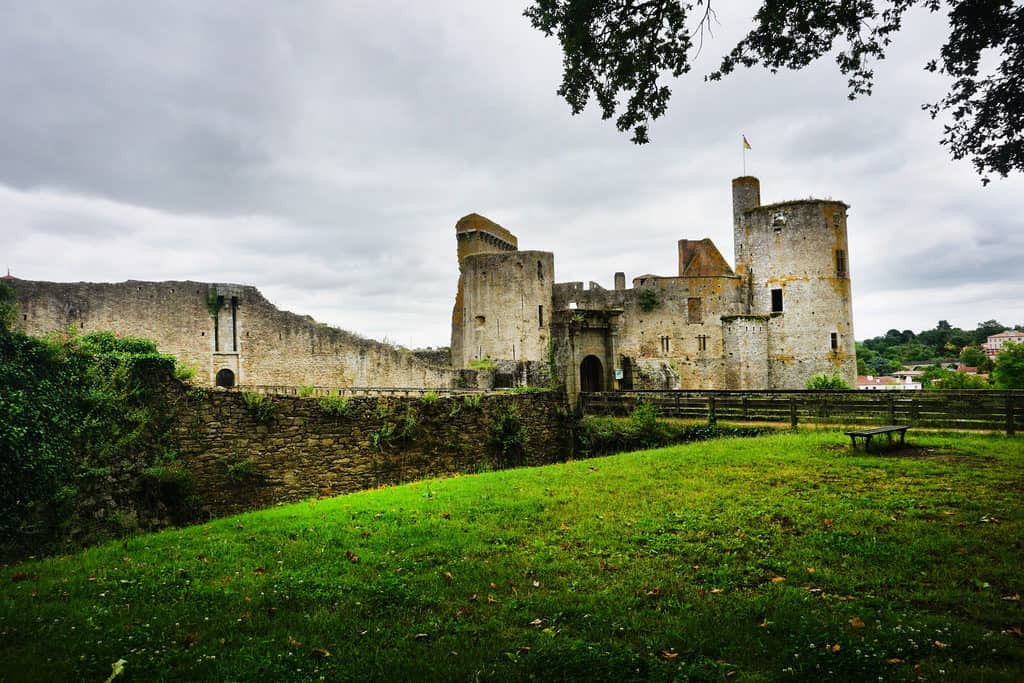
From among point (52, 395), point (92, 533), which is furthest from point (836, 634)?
point (52, 395)

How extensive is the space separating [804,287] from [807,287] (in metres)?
0.16

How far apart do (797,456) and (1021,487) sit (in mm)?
3762

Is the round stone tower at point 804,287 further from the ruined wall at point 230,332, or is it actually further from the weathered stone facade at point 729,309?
the ruined wall at point 230,332

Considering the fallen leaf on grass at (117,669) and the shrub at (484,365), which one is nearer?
the fallen leaf on grass at (117,669)

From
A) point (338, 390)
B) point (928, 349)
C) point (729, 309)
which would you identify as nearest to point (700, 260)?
point (729, 309)

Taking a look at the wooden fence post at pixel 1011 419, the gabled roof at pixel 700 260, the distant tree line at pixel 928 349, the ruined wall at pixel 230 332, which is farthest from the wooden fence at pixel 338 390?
the distant tree line at pixel 928 349

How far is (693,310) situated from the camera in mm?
38031

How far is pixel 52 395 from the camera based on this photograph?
9383 mm

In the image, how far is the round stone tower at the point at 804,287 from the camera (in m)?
33.8

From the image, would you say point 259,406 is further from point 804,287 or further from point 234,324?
point 804,287

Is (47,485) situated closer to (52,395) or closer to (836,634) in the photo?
(52,395)

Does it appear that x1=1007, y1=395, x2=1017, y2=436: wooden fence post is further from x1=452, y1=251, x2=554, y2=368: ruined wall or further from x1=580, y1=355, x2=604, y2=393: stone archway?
x1=452, y1=251, x2=554, y2=368: ruined wall

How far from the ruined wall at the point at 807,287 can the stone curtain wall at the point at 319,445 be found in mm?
24436

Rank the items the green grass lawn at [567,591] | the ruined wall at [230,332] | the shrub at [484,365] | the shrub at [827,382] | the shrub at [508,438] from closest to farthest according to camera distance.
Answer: the green grass lawn at [567,591] → the shrub at [508,438] → the ruined wall at [230,332] → the shrub at [484,365] → the shrub at [827,382]
